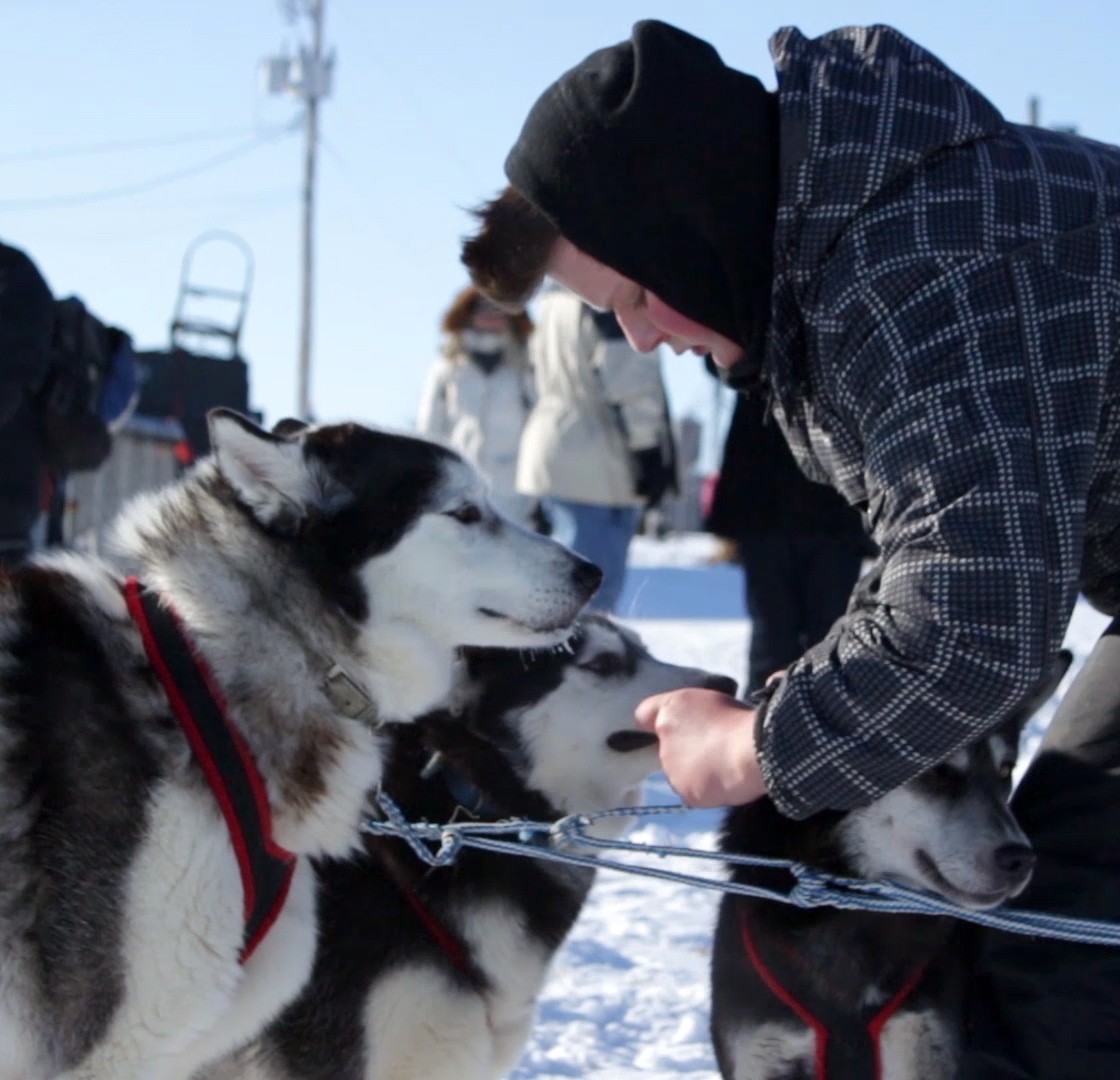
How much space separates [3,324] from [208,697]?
204cm

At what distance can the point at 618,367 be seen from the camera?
518 cm

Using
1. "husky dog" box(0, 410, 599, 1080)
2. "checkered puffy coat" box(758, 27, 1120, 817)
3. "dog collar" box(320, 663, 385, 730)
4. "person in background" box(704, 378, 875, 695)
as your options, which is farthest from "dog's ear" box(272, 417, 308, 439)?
"person in background" box(704, 378, 875, 695)

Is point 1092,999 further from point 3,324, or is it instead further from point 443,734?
point 3,324

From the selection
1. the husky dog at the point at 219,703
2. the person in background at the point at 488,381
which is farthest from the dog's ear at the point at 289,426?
the person in background at the point at 488,381

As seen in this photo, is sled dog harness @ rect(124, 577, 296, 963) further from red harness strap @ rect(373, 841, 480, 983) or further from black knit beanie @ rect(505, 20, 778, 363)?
black knit beanie @ rect(505, 20, 778, 363)

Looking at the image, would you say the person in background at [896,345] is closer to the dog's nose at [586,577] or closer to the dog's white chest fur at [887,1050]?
the dog's white chest fur at [887,1050]

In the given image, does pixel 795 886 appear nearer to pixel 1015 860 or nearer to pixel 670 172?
pixel 1015 860

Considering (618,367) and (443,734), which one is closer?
(443,734)

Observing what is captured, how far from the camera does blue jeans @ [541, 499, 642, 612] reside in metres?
5.32

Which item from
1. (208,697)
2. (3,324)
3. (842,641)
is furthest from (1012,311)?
(3,324)

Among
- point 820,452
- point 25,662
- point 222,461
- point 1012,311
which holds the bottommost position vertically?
point 25,662

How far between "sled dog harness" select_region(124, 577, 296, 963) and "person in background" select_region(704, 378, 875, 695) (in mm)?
2492

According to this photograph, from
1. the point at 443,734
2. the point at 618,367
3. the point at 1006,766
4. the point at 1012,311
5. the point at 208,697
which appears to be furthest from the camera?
the point at 618,367

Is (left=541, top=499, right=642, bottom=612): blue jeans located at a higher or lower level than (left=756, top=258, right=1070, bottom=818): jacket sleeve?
lower
